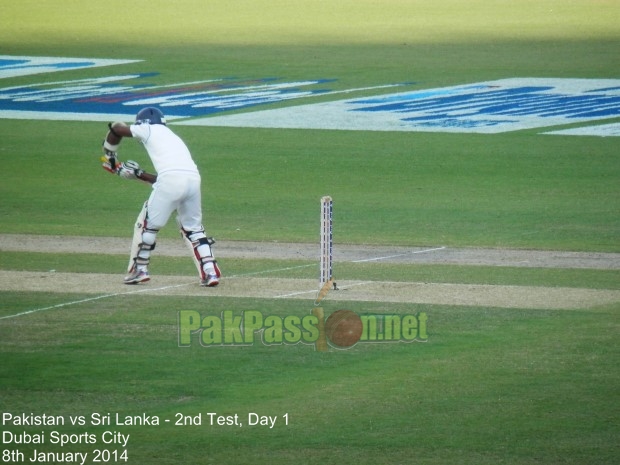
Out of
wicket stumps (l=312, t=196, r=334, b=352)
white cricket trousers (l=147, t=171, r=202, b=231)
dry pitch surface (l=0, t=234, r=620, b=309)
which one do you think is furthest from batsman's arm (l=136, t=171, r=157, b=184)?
wicket stumps (l=312, t=196, r=334, b=352)

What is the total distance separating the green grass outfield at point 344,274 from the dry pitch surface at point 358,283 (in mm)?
304

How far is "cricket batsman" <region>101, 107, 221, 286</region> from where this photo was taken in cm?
1445

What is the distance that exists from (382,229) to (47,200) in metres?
5.63

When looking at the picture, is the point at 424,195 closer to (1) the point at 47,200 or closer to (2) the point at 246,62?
(1) the point at 47,200

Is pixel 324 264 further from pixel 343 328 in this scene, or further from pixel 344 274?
pixel 344 274

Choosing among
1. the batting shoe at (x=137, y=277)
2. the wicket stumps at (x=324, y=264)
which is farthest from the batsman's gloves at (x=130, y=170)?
the wicket stumps at (x=324, y=264)

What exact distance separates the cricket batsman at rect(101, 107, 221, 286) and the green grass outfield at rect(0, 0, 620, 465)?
0.69 meters

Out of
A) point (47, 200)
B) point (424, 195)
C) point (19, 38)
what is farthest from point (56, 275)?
point (19, 38)

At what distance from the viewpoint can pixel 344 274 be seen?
1577 cm

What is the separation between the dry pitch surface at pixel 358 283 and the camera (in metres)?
14.3

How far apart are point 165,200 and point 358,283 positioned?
2250 mm

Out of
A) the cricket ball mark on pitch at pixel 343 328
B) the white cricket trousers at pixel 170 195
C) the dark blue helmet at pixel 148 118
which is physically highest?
the dark blue helmet at pixel 148 118

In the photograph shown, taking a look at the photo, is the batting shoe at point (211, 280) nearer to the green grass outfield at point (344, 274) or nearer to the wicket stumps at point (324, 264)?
the green grass outfield at point (344, 274)

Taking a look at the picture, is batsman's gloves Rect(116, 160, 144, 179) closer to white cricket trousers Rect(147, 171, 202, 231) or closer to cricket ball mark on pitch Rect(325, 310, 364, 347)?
white cricket trousers Rect(147, 171, 202, 231)
